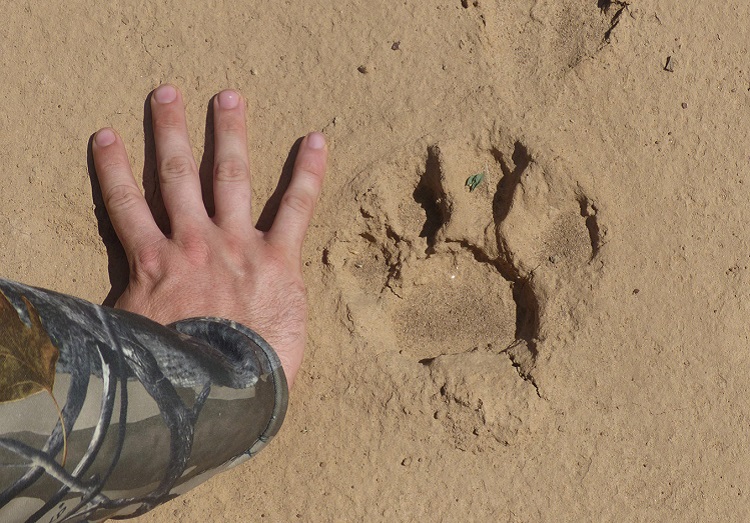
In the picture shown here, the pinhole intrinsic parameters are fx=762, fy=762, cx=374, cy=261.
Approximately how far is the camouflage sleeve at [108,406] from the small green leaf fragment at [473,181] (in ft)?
2.50

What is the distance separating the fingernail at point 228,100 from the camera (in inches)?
84.7

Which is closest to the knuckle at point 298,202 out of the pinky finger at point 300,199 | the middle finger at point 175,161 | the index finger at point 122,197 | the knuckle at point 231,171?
the pinky finger at point 300,199

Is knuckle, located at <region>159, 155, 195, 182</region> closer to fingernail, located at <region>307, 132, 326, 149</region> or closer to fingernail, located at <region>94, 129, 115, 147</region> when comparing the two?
fingernail, located at <region>94, 129, 115, 147</region>

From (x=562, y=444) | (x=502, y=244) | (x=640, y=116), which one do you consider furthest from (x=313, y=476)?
(x=640, y=116)

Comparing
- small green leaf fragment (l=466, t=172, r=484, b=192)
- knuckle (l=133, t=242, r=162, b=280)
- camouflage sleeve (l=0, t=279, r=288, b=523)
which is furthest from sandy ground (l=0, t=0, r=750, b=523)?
→ camouflage sleeve (l=0, t=279, r=288, b=523)

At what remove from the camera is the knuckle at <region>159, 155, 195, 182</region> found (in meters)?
2.12

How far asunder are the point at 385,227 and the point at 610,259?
0.62 metres

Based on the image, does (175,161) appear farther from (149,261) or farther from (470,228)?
(470,228)

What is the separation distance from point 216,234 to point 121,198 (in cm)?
28

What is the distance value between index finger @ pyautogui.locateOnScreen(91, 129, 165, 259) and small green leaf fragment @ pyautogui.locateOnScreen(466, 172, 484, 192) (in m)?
0.87

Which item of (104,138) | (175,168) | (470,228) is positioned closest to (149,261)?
(175,168)

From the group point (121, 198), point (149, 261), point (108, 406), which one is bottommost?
point (149, 261)

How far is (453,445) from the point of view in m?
2.03

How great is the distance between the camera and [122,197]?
2113mm
